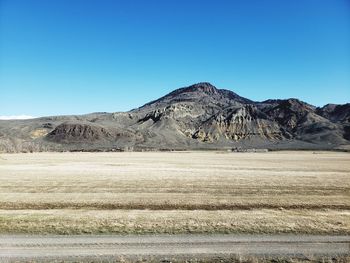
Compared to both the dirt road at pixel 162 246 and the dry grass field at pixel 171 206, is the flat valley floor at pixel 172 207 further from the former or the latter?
the dirt road at pixel 162 246

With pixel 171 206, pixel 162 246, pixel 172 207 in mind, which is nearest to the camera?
pixel 162 246

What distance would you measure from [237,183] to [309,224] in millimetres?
18748

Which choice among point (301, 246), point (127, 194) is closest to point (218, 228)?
point (301, 246)

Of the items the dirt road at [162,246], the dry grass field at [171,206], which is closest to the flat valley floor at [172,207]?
the dry grass field at [171,206]

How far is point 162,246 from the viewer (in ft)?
51.6

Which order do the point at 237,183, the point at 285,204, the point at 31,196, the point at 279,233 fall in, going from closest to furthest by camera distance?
the point at 279,233 → the point at 285,204 → the point at 31,196 → the point at 237,183

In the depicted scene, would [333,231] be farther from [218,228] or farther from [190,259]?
[190,259]

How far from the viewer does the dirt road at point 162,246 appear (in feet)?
47.7

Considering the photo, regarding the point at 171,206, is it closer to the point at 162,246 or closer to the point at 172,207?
the point at 172,207

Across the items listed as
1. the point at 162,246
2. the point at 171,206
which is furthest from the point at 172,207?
the point at 162,246

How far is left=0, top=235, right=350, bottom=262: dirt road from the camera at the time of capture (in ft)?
47.7

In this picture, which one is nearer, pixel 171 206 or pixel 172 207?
pixel 172 207

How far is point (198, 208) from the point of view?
24.9 m

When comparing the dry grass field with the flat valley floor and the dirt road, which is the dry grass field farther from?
the dirt road
